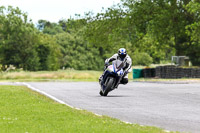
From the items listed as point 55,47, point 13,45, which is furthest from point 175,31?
point 55,47

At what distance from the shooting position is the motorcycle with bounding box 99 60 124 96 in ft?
63.1

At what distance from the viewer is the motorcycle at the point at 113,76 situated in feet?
63.1

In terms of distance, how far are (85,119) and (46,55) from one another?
266 ft

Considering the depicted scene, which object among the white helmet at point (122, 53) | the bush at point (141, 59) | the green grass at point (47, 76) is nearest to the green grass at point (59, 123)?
the white helmet at point (122, 53)

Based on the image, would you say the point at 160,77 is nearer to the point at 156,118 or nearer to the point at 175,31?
the point at 175,31

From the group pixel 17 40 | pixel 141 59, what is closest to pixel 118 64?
pixel 17 40

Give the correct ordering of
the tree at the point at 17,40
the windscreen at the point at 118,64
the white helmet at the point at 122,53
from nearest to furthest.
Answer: the white helmet at the point at 122,53, the windscreen at the point at 118,64, the tree at the point at 17,40

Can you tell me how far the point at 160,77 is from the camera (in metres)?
42.1

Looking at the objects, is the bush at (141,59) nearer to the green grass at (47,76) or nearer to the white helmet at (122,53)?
the green grass at (47,76)

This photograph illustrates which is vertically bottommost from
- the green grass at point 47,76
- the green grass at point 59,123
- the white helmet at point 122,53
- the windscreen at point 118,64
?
the green grass at point 47,76

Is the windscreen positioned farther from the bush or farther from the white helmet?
the bush

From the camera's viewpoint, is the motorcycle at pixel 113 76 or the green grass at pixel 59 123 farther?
the motorcycle at pixel 113 76

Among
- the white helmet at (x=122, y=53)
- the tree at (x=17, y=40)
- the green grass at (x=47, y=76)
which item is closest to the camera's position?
the white helmet at (x=122, y=53)

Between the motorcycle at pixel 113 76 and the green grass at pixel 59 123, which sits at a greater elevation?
the motorcycle at pixel 113 76
